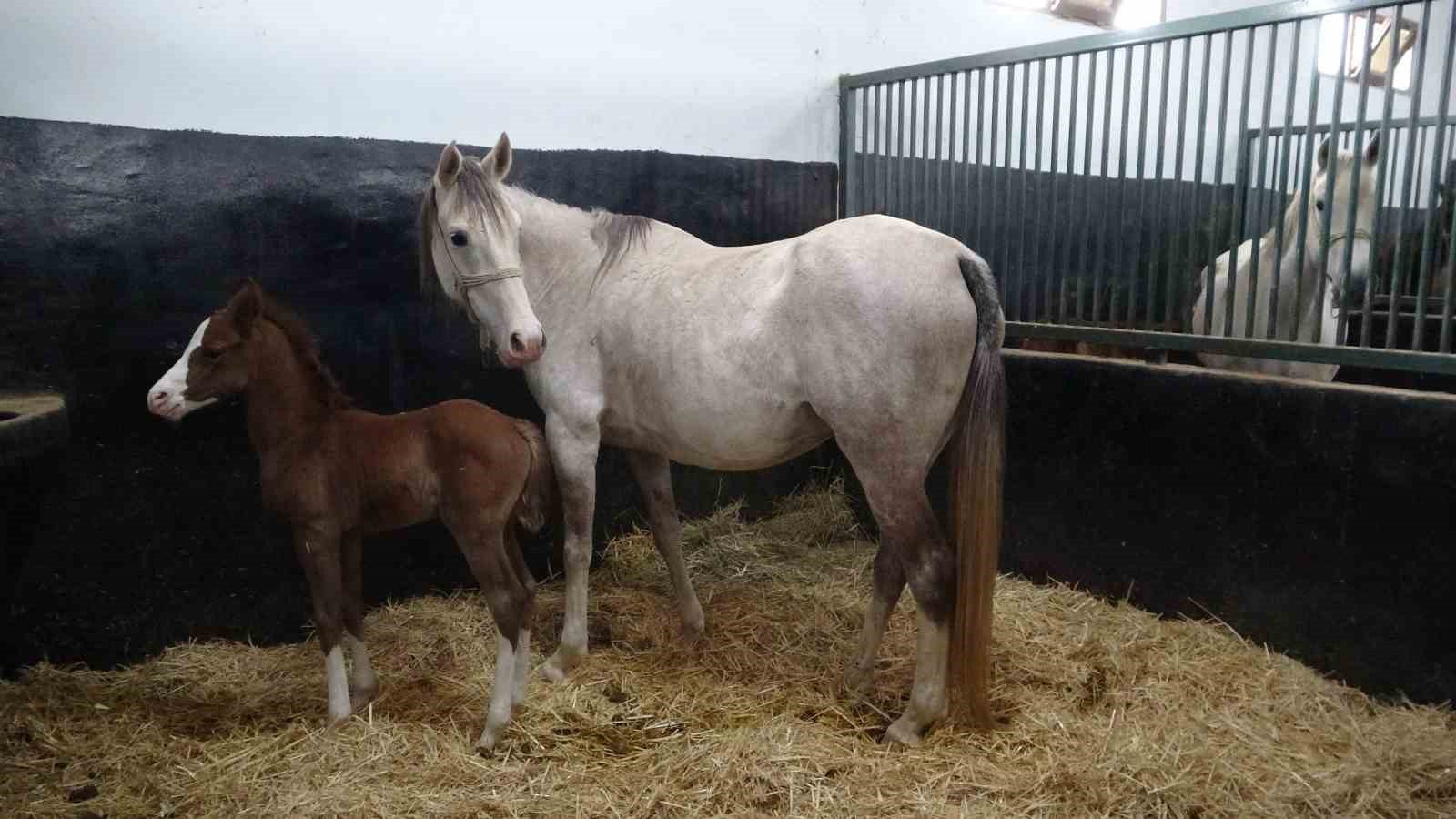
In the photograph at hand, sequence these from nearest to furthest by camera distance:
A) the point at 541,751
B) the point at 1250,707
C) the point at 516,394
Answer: the point at 541,751, the point at 1250,707, the point at 516,394

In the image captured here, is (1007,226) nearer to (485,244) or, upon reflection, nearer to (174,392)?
(485,244)

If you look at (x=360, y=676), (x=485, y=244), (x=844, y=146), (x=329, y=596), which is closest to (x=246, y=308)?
(x=485, y=244)

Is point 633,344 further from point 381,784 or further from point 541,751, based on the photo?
point 381,784

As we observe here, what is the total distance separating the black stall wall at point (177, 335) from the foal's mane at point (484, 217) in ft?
1.08

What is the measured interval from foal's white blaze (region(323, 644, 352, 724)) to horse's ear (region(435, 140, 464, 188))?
4.37 ft

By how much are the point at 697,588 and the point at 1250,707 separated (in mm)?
1871

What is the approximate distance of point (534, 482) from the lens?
2668mm

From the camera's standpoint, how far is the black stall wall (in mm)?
2750

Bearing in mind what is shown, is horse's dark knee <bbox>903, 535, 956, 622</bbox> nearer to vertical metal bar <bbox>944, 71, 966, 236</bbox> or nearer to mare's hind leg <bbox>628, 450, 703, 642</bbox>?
mare's hind leg <bbox>628, 450, 703, 642</bbox>

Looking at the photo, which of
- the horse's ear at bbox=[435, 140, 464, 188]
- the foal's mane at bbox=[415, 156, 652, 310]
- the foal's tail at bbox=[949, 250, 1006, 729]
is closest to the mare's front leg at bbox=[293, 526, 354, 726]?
the foal's mane at bbox=[415, 156, 652, 310]

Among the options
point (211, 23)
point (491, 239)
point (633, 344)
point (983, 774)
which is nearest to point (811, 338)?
point (633, 344)

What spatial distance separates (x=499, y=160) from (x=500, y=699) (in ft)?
5.01

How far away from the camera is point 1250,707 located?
264cm

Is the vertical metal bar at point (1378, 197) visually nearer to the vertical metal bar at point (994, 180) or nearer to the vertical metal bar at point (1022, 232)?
the vertical metal bar at point (1022, 232)
